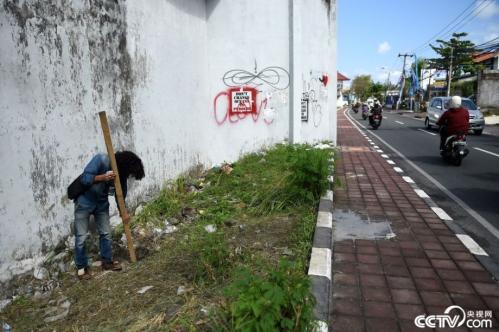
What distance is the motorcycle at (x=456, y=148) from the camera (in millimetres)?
9203

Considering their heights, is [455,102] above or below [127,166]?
above

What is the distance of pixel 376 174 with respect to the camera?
27.9ft

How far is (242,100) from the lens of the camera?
9.09m

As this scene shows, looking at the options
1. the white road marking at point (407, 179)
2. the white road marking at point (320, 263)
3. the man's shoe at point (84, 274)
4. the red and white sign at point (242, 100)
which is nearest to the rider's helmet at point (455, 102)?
the white road marking at point (407, 179)

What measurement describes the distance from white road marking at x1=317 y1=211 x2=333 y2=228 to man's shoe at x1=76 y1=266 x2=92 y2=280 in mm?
2655

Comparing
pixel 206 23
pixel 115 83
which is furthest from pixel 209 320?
pixel 206 23

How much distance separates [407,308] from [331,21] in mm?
10570

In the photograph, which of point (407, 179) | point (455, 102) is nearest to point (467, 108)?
point (455, 102)

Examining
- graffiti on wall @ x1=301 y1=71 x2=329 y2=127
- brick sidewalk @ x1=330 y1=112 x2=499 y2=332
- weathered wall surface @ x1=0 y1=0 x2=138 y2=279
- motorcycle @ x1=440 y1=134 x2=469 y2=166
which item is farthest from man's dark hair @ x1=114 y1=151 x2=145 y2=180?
motorcycle @ x1=440 y1=134 x2=469 y2=166

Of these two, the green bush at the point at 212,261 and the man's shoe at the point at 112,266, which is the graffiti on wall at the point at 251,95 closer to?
the man's shoe at the point at 112,266

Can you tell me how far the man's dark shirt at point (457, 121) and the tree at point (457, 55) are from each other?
1550 inches

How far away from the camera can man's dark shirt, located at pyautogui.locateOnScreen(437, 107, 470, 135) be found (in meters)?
9.27

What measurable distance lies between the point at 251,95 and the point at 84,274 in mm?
6107

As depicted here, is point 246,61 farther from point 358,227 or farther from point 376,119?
point 376,119
